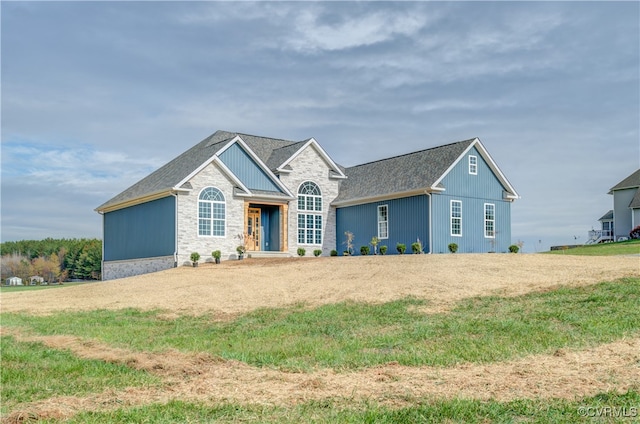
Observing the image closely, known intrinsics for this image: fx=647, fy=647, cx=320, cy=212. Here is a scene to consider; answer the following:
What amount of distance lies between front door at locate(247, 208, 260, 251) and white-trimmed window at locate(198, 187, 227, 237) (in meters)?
2.65

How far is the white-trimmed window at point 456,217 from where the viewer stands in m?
30.9

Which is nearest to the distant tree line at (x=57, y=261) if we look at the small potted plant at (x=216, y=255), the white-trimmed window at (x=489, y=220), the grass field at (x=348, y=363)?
the small potted plant at (x=216, y=255)

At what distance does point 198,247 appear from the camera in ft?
96.7

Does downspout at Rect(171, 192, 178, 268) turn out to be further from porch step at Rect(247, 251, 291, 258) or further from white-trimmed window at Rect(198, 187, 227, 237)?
porch step at Rect(247, 251, 291, 258)

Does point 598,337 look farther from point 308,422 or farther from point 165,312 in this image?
point 165,312

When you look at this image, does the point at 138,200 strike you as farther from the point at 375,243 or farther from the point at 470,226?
the point at 470,226

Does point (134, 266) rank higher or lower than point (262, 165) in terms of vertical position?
lower

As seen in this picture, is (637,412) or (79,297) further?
(79,297)

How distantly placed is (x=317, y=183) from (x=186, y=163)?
23.5 feet

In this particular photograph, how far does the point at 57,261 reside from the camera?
71562 millimetres

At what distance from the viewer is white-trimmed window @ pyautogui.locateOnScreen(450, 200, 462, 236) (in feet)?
101

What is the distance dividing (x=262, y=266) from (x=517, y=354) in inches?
678

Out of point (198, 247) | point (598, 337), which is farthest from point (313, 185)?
point (598, 337)

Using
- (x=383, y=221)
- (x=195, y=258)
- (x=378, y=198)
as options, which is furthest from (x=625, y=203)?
(x=195, y=258)
